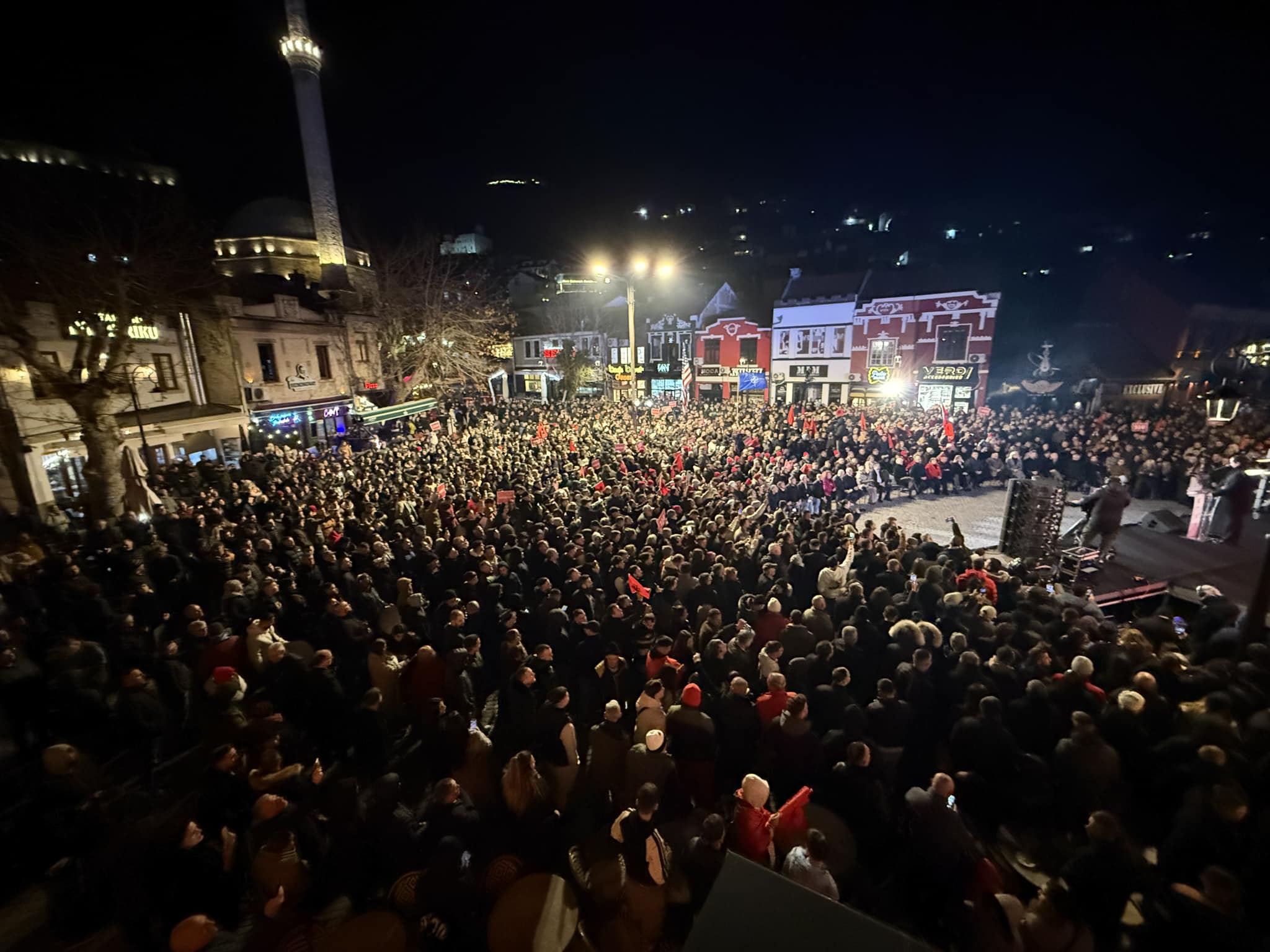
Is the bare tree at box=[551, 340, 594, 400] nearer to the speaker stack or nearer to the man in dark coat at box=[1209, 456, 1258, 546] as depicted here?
the speaker stack

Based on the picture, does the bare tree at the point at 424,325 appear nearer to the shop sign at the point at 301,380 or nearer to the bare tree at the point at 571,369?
the shop sign at the point at 301,380

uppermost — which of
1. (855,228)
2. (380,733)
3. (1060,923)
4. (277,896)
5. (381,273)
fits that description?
(855,228)

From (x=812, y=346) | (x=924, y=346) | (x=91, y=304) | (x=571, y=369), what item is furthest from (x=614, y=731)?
(x=571, y=369)

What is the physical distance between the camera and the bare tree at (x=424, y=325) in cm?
2973

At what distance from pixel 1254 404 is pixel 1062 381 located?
25.1ft

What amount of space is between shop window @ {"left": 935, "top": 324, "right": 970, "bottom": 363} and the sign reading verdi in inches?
11.1

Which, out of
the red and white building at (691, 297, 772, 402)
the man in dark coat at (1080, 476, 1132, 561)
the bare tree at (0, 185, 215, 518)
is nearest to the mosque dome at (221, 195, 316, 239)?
the bare tree at (0, 185, 215, 518)

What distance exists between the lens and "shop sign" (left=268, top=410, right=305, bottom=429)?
24250 millimetres

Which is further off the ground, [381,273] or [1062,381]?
[381,273]

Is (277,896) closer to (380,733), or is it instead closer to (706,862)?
(380,733)

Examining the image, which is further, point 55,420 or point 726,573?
point 55,420

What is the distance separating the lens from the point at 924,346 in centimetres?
2889

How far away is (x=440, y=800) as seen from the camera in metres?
3.70

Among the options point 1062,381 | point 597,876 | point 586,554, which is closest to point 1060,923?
point 597,876
